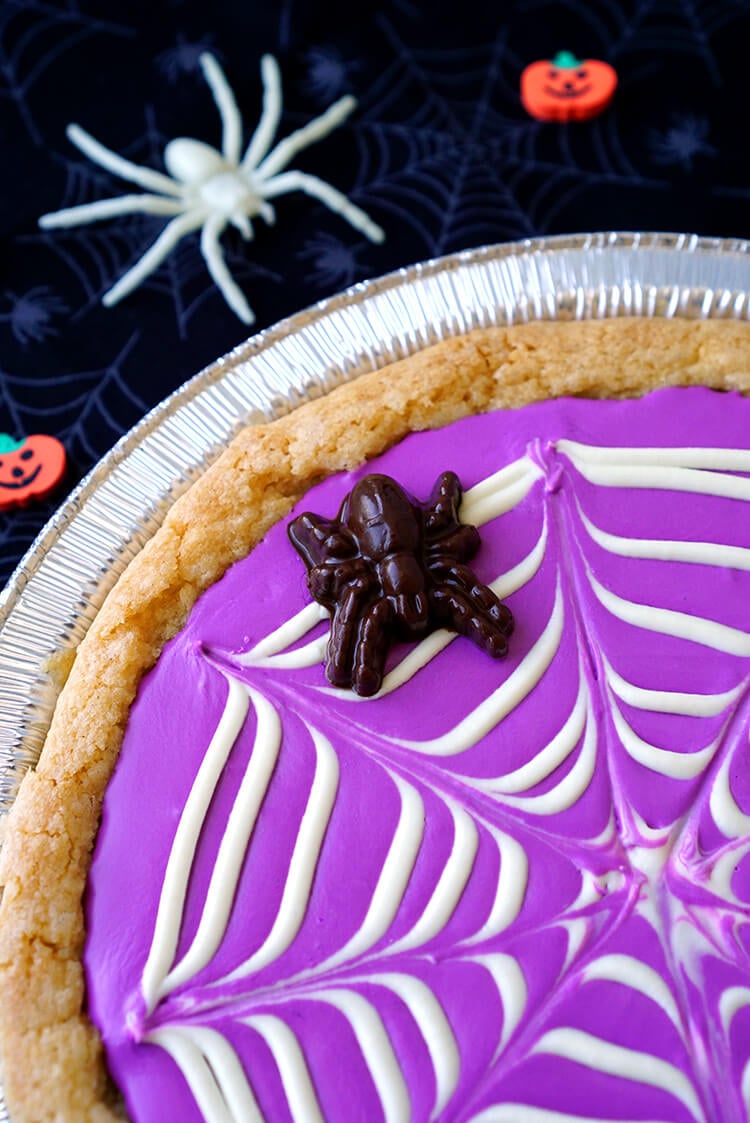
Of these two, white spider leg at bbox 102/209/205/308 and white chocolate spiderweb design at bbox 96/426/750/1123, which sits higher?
white spider leg at bbox 102/209/205/308

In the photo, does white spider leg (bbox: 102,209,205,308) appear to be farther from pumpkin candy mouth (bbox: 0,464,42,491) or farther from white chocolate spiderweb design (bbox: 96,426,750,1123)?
white chocolate spiderweb design (bbox: 96,426,750,1123)

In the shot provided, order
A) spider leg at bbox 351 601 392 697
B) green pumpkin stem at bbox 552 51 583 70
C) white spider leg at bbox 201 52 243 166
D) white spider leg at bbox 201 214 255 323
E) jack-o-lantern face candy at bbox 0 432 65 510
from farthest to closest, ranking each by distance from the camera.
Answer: green pumpkin stem at bbox 552 51 583 70 → white spider leg at bbox 201 52 243 166 → white spider leg at bbox 201 214 255 323 → jack-o-lantern face candy at bbox 0 432 65 510 → spider leg at bbox 351 601 392 697

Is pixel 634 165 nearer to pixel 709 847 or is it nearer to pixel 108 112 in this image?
pixel 108 112

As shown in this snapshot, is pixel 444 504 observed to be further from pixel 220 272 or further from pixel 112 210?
pixel 112 210

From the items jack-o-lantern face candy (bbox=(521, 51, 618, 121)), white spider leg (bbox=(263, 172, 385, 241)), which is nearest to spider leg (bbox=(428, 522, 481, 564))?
white spider leg (bbox=(263, 172, 385, 241))

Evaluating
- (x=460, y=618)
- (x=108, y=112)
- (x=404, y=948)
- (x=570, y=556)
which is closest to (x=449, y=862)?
(x=404, y=948)

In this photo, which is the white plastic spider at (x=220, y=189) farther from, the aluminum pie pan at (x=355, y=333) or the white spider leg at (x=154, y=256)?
Result: the aluminum pie pan at (x=355, y=333)

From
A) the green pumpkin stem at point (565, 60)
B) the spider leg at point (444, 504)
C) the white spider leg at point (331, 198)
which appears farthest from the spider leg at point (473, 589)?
the green pumpkin stem at point (565, 60)
